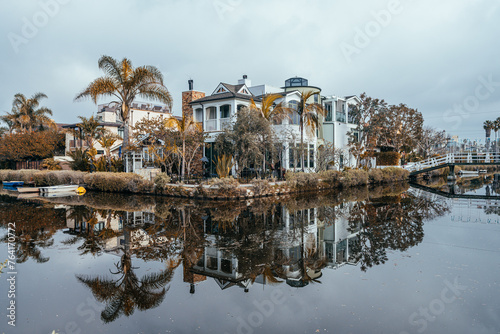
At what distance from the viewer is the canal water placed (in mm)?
6090

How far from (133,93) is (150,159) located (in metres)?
5.37

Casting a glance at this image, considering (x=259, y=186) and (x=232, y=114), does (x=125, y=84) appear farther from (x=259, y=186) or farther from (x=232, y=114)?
(x=259, y=186)

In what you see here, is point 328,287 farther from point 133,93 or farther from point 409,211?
point 133,93

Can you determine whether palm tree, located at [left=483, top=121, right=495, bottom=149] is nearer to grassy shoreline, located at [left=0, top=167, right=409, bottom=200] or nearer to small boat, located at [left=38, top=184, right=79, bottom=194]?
grassy shoreline, located at [left=0, top=167, right=409, bottom=200]

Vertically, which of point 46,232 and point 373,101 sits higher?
point 373,101

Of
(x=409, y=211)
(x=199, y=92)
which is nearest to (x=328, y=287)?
(x=409, y=211)

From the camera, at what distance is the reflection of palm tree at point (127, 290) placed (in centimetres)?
662

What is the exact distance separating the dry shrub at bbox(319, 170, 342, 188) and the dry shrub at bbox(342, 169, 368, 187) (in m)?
0.70

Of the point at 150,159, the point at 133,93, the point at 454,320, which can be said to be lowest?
the point at 454,320

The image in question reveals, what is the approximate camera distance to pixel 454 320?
6035 millimetres

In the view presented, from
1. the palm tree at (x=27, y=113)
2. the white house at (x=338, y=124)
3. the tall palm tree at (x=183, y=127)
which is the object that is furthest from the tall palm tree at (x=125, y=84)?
the palm tree at (x=27, y=113)

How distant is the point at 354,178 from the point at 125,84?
19.9 meters

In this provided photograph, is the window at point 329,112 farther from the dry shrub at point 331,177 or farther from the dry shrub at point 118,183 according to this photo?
the dry shrub at point 118,183

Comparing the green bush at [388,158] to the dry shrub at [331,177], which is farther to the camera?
the green bush at [388,158]
